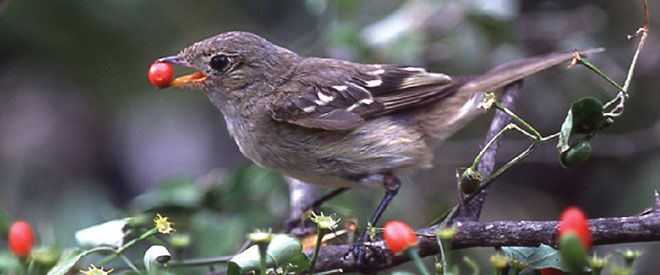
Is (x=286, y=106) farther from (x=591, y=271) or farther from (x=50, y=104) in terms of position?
(x=50, y=104)

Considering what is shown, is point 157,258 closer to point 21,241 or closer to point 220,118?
point 21,241

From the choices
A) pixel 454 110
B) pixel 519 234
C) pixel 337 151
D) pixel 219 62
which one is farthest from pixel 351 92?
pixel 519 234

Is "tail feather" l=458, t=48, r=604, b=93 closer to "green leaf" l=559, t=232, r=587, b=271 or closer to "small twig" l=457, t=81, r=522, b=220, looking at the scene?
"small twig" l=457, t=81, r=522, b=220

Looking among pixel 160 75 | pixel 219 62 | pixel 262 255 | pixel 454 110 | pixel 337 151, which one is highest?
pixel 219 62

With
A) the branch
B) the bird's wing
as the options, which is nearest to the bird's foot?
the branch

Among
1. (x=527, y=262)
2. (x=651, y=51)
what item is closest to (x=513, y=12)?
(x=651, y=51)
